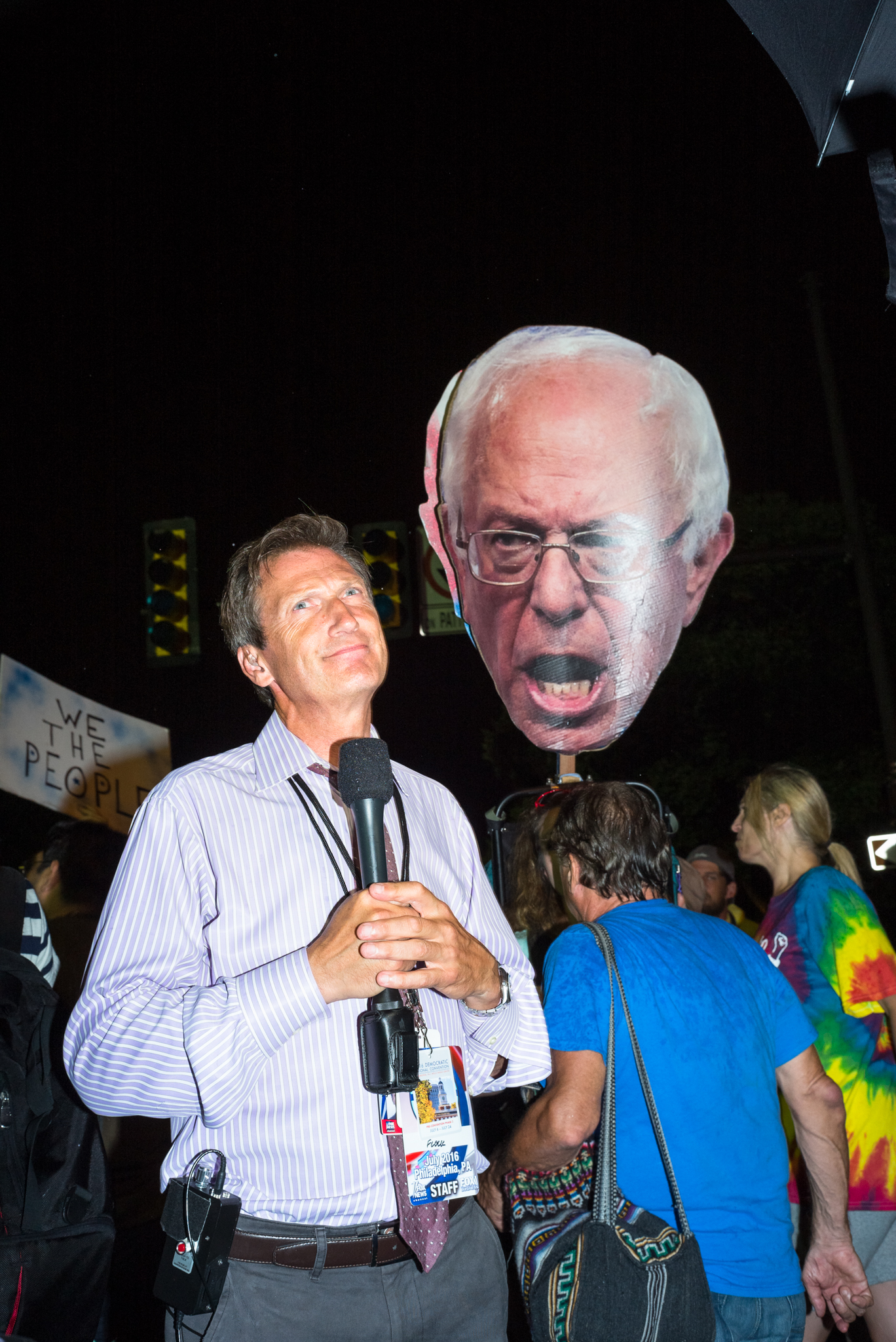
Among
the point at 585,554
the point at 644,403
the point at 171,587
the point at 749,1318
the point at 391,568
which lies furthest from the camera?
the point at 171,587

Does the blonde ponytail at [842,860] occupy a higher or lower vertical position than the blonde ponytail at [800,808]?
lower

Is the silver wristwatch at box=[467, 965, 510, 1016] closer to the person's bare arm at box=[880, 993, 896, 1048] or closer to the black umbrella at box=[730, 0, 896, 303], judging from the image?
the black umbrella at box=[730, 0, 896, 303]

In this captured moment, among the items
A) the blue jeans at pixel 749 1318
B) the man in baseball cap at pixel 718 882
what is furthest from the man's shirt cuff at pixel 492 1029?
the man in baseball cap at pixel 718 882

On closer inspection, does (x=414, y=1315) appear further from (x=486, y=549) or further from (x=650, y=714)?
(x=650, y=714)

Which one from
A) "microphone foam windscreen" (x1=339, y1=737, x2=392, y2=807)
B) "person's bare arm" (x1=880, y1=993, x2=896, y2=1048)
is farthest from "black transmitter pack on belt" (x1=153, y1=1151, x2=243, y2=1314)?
"person's bare arm" (x1=880, y1=993, x2=896, y2=1048)

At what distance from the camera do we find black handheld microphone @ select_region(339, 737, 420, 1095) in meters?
1.46

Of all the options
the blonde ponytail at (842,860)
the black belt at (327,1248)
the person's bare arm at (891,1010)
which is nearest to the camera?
the black belt at (327,1248)

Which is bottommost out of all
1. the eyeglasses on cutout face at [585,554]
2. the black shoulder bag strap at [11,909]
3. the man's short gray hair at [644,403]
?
the black shoulder bag strap at [11,909]

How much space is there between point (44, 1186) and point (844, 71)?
9.12 ft

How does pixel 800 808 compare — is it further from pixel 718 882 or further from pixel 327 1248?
pixel 327 1248

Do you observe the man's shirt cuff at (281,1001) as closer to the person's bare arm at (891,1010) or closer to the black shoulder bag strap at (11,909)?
the black shoulder bag strap at (11,909)

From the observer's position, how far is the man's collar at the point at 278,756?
6.40 feet


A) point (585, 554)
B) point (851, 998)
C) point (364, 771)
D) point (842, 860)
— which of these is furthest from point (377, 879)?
point (585, 554)

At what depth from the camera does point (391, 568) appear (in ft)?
26.1
